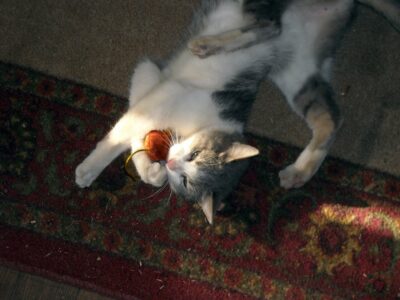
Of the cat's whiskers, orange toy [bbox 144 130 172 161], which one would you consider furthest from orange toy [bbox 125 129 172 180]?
the cat's whiskers

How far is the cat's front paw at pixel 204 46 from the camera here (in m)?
1.58

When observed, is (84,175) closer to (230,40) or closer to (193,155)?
(193,155)

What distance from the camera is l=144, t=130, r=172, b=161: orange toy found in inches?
61.5

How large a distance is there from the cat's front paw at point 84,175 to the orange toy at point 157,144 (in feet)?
0.81

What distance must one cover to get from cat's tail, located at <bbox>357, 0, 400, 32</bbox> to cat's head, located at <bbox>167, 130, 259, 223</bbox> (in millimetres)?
811

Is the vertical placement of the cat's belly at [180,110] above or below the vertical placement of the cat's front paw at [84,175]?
above

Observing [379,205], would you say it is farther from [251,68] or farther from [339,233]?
[251,68]

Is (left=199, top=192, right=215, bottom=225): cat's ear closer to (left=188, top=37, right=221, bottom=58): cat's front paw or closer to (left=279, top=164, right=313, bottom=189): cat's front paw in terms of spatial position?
(left=279, top=164, right=313, bottom=189): cat's front paw

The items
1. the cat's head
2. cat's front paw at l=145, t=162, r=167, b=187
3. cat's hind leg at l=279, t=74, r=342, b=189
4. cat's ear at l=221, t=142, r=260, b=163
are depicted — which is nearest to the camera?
cat's ear at l=221, t=142, r=260, b=163

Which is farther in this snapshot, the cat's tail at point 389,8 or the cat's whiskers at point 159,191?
the cat's whiskers at point 159,191

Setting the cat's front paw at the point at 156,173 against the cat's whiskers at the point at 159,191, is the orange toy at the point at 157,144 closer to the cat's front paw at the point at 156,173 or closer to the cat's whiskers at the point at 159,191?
the cat's front paw at the point at 156,173

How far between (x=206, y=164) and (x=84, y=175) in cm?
51

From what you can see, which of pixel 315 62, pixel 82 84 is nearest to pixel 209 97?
pixel 315 62

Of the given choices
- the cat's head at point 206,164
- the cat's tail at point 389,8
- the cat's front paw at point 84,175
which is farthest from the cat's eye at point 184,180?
the cat's tail at point 389,8
